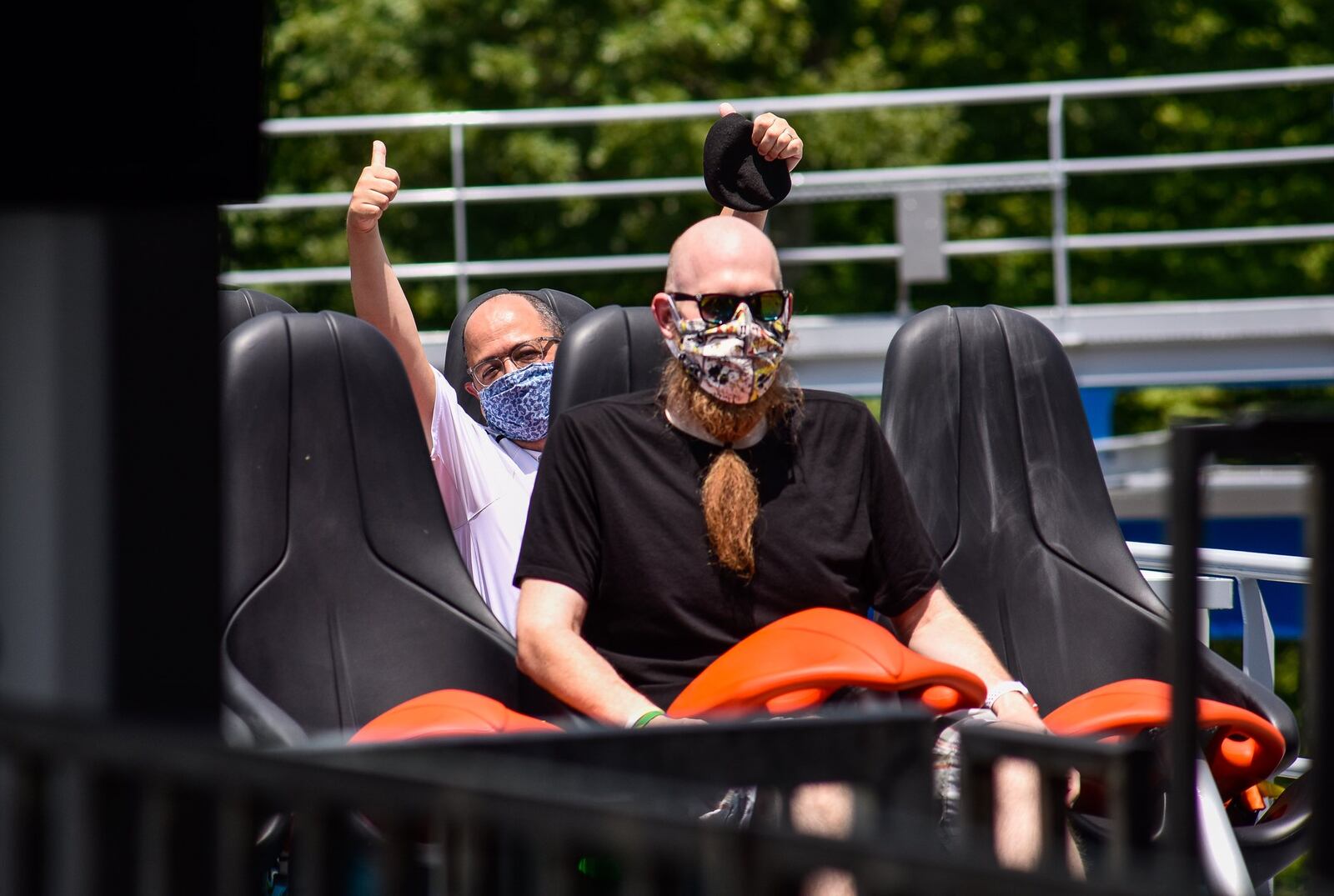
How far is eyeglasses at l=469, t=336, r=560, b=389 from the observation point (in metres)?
3.53

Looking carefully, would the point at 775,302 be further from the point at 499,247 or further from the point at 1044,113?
the point at 1044,113

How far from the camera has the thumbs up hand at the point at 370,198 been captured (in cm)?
315

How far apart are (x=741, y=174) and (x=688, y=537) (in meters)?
0.81

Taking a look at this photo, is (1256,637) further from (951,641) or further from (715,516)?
(715,516)

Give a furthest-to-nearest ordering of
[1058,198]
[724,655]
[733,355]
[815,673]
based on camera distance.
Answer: [1058,198] → [733,355] → [724,655] → [815,673]

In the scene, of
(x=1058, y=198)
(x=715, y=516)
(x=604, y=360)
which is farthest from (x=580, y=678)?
(x=1058, y=198)

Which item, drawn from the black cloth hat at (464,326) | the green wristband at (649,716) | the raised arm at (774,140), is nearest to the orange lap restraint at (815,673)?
the green wristband at (649,716)

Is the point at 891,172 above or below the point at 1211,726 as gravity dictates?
above

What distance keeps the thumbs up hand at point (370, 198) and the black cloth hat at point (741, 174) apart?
60cm

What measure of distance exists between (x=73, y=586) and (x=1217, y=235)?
7855 mm

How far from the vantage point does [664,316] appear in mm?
2783

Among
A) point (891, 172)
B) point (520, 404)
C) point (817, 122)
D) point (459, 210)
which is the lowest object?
point (520, 404)

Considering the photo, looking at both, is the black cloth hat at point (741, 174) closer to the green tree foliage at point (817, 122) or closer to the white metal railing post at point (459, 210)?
the white metal railing post at point (459, 210)

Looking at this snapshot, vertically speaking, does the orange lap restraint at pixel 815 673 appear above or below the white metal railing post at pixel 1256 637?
above
